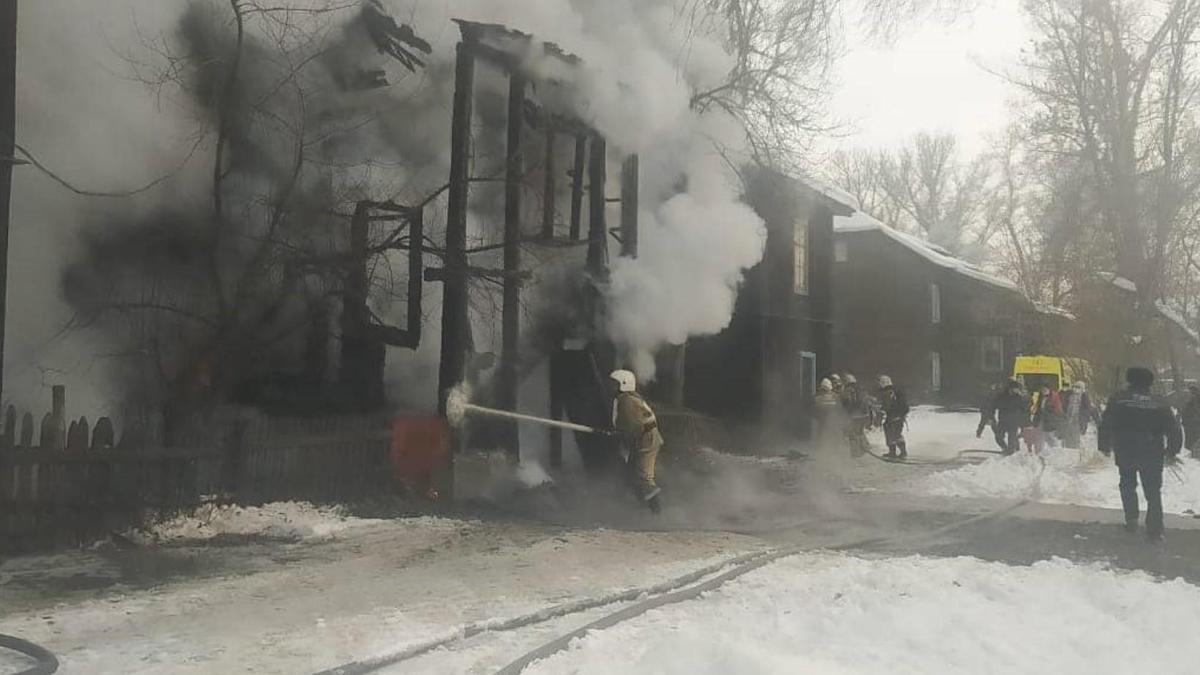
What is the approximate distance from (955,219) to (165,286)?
52089 mm

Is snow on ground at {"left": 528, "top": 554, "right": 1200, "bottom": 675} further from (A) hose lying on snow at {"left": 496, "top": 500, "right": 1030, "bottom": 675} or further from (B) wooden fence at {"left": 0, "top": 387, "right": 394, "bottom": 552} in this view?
(B) wooden fence at {"left": 0, "top": 387, "right": 394, "bottom": 552}

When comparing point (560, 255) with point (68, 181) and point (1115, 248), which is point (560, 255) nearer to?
point (68, 181)

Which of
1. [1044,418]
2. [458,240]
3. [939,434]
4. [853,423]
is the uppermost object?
[458,240]

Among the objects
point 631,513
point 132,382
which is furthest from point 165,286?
point 631,513

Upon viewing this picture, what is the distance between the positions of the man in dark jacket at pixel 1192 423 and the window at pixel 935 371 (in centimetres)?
2167

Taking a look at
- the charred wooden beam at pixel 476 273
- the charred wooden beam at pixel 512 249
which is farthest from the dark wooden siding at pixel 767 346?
the charred wooden beam at pixel 476 273

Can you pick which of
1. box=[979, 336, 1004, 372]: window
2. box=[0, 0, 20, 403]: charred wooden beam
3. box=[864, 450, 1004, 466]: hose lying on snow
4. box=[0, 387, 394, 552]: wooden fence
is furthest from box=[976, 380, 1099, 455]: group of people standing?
box=[979, 336, 1004, 372]: window

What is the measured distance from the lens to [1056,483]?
12.3m

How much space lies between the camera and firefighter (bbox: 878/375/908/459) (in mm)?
16281

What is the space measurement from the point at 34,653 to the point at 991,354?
36.4 m

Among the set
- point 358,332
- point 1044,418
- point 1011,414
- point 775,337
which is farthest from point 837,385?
point 358,332

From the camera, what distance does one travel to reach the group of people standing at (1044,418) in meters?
16.3

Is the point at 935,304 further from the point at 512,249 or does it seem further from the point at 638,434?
the point at 638,434

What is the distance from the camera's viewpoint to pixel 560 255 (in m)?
12.4
